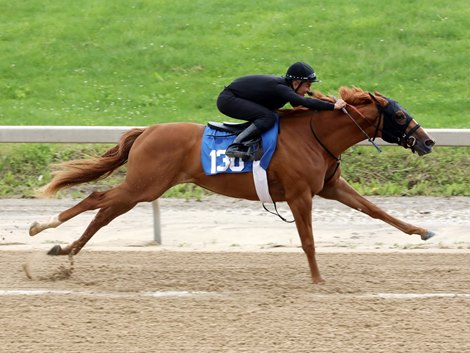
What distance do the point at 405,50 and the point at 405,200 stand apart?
18.5 feet

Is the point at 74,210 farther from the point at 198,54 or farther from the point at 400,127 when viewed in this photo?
the point at 198,54

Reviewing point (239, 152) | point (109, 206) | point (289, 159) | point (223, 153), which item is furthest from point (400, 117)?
point (109, 206)

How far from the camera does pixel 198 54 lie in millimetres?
17547

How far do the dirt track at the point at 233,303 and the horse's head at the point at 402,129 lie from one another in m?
1.23

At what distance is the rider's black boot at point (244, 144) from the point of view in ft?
28.9

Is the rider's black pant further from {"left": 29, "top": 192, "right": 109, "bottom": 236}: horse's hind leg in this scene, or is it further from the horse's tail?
{"left": 29, "top": 192, "right": 109, "bottom": 236}: horse's hind leg

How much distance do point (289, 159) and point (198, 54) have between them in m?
9.03

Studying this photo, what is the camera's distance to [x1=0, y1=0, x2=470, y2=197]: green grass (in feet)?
51.8

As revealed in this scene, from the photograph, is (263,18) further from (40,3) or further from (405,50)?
(40,3)

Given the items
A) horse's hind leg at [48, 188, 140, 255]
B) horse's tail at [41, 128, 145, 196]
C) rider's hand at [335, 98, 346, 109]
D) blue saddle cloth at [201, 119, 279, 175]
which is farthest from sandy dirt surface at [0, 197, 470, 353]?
rider's hand at [335, 98, 346, 109]

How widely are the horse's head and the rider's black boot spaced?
3.95ft

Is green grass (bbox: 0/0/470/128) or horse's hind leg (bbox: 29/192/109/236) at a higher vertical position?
horse's hind leg (bbox: 29/192/109/236)

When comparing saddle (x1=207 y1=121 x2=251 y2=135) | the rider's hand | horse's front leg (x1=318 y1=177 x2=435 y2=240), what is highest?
the rider's hand

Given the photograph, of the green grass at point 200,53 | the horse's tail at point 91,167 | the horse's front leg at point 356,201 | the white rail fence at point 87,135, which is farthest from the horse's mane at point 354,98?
the green grass at point 200,53
